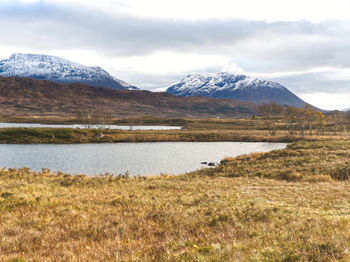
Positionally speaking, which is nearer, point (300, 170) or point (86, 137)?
point (300, 170)

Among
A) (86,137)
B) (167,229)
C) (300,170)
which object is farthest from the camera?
(86,137)

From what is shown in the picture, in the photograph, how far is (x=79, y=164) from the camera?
4928cm

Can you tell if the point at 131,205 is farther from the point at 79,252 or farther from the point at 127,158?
the point at 127,158

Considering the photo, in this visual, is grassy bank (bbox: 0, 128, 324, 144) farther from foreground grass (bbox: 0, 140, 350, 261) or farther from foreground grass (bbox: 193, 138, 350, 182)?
foreground grass (bbox: 0, 140, 350, 261)

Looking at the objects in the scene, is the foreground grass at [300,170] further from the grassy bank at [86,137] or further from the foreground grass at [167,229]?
the grassy bank at [86,137]

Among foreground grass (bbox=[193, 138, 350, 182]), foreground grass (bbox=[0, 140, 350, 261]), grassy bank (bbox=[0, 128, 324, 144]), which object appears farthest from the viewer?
grassy bank (bbox=[0, 128, 324, 144])

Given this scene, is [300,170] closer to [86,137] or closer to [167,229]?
[167,229]

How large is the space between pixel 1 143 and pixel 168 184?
237 ft

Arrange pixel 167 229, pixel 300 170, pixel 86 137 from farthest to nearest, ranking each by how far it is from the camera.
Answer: pixel 86 137 < pixel 300 170 < pixel 167 229

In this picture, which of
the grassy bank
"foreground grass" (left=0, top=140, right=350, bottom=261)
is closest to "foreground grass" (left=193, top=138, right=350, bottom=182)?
"foreground grass" (left=0, top=140, right=350, bottom=261)

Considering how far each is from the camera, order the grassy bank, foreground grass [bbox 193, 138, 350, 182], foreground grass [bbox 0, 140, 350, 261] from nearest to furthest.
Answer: foreground grass [bbox 0, 140, 350, 261] → foreground grass [bbox 193, 138, 350, 182] → the grassy bank

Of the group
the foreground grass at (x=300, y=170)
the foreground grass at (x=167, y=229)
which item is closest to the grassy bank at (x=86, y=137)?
the foreground grass at (x=300, y=170)

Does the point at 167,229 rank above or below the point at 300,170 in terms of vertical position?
above

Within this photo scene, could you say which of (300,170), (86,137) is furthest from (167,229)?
(86,137)
